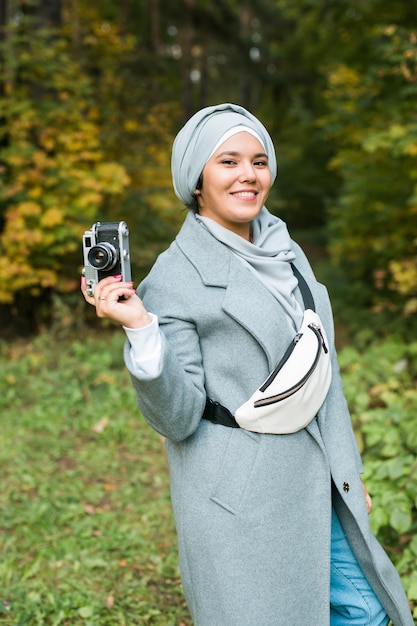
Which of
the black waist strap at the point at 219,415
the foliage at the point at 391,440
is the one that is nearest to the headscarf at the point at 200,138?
the black waist strap at the point at 219,415

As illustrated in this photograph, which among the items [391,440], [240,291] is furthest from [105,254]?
[391,440]

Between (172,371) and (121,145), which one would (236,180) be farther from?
(121,145)

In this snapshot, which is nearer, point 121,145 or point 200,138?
point 200,138

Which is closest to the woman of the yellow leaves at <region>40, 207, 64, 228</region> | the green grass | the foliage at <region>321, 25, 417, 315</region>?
the green grass

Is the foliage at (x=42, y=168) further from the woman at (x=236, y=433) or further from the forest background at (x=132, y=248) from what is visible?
the woman at (x=236, y=433)

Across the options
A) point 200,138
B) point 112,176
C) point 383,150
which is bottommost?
point 200,138

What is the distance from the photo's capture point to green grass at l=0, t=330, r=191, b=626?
117 inches

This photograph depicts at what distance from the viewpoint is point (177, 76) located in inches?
669

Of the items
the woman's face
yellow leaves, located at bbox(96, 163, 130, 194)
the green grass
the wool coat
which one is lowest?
the green grass

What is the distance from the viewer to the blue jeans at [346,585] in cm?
188

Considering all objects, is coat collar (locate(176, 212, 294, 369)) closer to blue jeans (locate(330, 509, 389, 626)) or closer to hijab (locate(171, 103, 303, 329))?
hijab (locate(171, 103, 303, 329))

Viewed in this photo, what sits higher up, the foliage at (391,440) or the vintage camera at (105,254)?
the vintage camera at (105,254)

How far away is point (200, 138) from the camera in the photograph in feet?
5.70

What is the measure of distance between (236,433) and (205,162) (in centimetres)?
74
